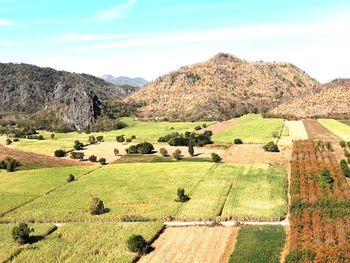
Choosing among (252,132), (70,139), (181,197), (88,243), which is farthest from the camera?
(70,139)

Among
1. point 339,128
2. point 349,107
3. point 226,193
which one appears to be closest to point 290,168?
point 226,193

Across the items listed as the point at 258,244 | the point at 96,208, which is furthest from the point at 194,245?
the point at 96,208

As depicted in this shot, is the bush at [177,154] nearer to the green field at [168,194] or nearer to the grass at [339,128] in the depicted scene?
the green field at [168,194]

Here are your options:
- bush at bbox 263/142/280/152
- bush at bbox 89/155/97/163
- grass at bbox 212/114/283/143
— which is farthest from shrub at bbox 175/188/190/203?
grass at bbox 212/114/283/143

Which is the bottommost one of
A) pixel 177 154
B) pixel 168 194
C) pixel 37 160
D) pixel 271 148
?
pixel 168 194

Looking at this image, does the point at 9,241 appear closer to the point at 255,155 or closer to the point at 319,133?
the point at 255,155

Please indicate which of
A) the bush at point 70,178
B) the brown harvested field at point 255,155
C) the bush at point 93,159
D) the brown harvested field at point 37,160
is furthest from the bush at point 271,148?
the bush at point 70,178

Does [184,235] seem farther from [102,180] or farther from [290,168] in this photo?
[290,168]
